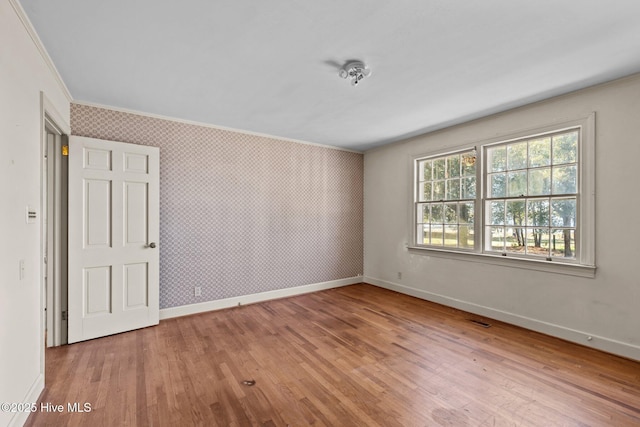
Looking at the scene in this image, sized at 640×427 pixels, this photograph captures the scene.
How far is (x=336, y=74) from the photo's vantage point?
8.52 feet

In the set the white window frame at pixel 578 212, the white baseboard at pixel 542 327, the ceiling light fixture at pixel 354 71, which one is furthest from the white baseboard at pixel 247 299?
the ceiling light fixture at pixel 354 71

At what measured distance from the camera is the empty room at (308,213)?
1.88 meters

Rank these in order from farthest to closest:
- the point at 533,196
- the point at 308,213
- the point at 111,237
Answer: the point at 308,213 → the point at 533,196 → the point at 111,237

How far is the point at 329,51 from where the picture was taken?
2.24 metres

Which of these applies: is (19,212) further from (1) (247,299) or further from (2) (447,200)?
(2) (447,200)

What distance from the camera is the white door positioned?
9.88ft

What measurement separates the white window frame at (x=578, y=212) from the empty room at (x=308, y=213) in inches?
0.7

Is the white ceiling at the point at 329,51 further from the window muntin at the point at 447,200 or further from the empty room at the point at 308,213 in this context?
the window muntin at the point at 447,200

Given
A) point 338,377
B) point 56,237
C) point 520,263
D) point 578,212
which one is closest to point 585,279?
point 520,263

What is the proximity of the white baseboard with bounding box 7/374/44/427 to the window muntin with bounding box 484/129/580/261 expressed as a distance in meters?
4.63

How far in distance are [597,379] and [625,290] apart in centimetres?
98

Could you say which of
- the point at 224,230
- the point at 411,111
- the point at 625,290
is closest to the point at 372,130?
the point at 411,111

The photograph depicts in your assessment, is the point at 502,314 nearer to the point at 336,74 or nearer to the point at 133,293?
the point at 336,74

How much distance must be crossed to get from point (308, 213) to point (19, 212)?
358cm
